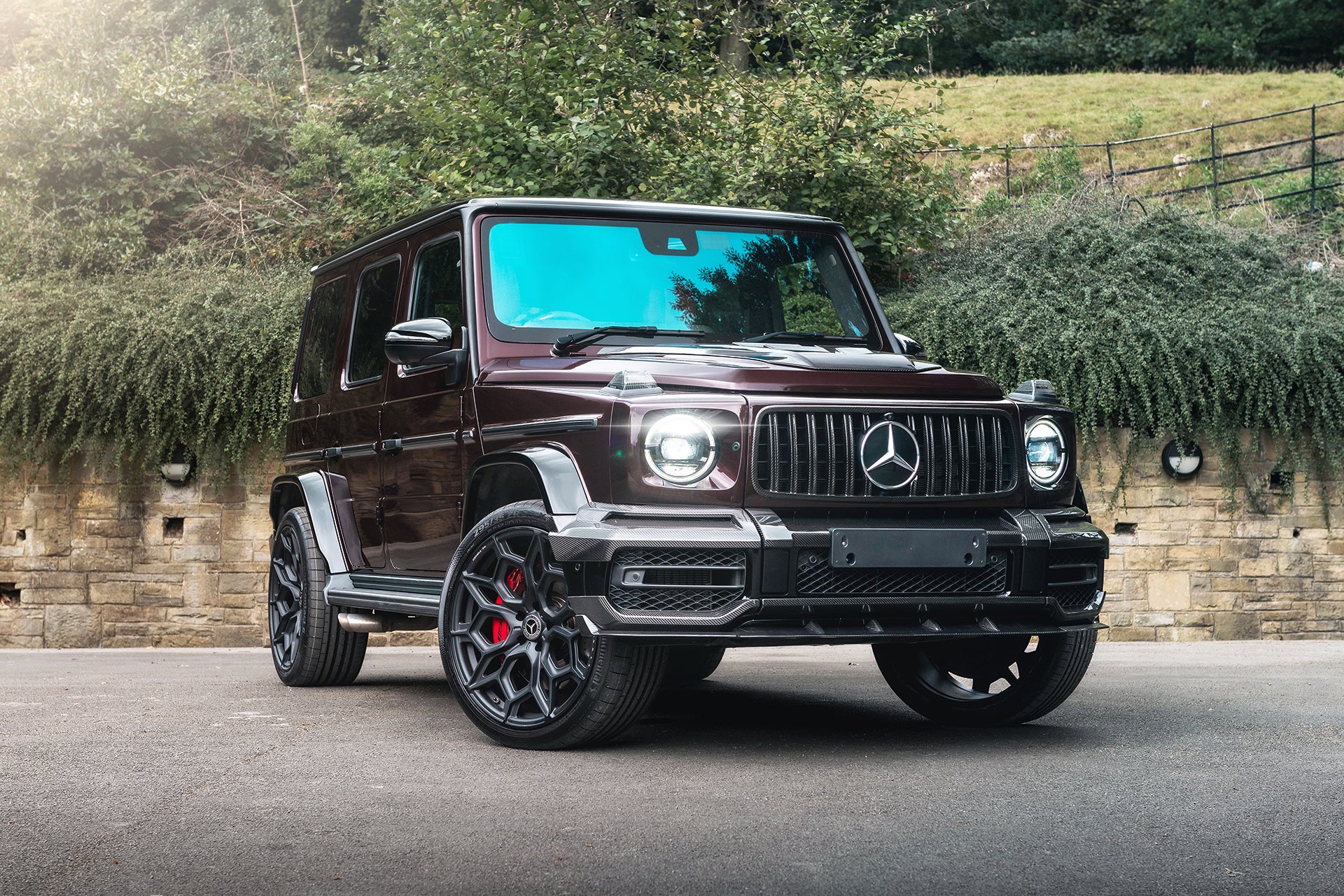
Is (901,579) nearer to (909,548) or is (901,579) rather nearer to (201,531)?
(909,548)

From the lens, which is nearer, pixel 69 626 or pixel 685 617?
pixel 685 617

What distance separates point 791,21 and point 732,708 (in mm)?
8910

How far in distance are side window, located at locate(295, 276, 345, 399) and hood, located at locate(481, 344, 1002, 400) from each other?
221cm

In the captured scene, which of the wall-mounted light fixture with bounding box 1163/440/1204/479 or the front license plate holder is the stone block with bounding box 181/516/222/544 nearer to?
the wall-mounted light fixture with bounding box 1163/440/1204/479

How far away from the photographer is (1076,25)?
4641 cm

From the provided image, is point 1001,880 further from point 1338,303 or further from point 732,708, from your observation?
point 1338,303

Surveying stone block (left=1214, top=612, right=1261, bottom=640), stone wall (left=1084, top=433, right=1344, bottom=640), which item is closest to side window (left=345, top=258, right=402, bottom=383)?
stone wall (left=1084, top=433, right=1344, bottom=640)

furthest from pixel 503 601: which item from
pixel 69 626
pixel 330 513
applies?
pixel 69 626

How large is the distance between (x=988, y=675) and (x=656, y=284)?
86.8 inches

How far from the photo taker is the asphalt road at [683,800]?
136 inches

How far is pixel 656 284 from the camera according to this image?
20.2 feet

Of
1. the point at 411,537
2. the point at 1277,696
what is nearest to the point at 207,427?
the point at 411,537

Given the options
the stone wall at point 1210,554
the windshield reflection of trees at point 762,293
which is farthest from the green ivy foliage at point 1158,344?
the windshield reflection of trees at point 762,293

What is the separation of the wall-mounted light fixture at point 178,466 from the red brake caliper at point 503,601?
8093mm
